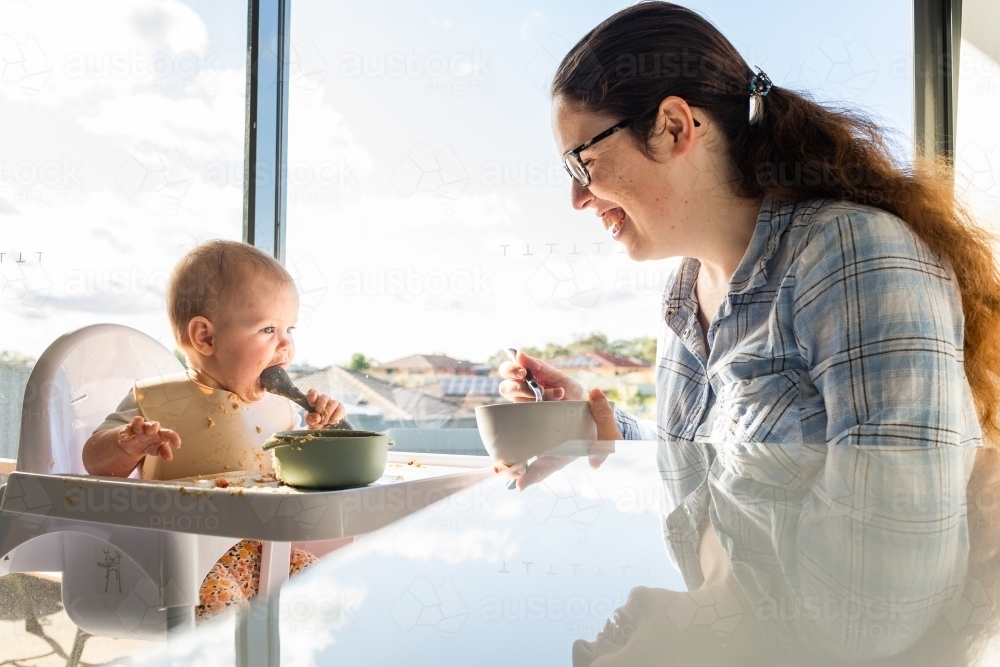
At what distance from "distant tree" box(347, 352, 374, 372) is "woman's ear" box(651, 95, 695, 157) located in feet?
4.32

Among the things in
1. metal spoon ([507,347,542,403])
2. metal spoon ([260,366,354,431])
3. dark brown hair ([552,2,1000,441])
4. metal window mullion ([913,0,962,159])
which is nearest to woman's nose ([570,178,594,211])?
dark brown hair ([552,2,1000,441])

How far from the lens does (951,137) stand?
2.01 metres

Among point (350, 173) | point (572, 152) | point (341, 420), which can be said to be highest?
point (350, 173)

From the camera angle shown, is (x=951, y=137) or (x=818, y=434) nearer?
(x=818, y=434)

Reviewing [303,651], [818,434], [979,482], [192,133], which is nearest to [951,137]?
[818,434]

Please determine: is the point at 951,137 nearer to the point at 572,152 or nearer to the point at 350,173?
the point at 572,152

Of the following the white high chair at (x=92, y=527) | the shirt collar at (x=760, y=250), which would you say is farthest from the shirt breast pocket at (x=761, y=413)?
the white high chair at (x=92, y=527)

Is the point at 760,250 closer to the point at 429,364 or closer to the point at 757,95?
the point at 757,95

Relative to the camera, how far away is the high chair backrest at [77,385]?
4.23 ft

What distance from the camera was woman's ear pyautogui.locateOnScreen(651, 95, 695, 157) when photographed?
1.15 m

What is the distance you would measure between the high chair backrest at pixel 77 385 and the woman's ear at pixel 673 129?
119cm

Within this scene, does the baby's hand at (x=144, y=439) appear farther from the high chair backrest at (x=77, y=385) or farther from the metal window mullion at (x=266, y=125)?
the metal window mullion at (x=266, y=125)

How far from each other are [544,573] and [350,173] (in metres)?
2.14

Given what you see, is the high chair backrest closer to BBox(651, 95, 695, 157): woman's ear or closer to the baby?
the baby
